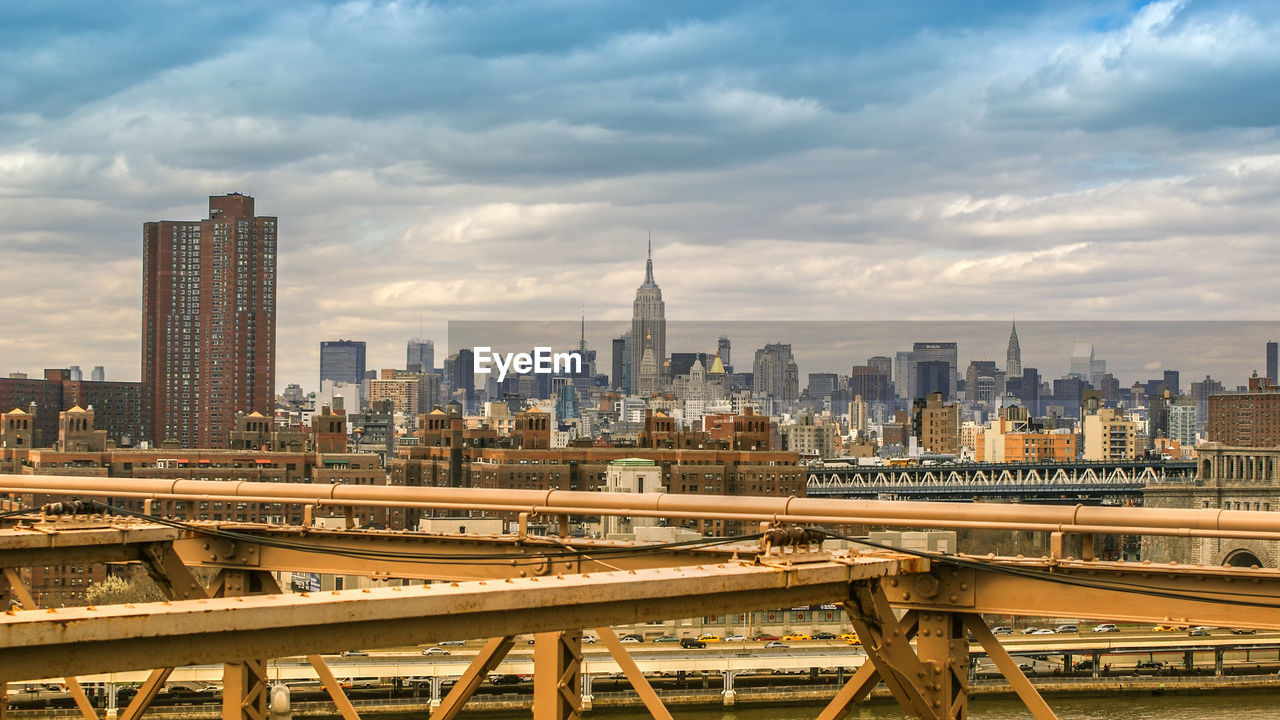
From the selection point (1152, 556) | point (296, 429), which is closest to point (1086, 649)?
point (1152, 556)

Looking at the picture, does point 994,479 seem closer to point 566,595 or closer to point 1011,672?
point 1011,672

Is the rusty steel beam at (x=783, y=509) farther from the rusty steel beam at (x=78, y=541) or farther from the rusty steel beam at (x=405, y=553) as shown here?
the rusty steel beam at (x=78, y=541)

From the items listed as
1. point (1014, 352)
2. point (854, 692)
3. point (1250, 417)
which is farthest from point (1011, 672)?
point (1014, 352)

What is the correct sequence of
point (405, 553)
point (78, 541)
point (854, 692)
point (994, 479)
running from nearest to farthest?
point (854, 692), point (78, 541), point (405, 553), point (994, 479)

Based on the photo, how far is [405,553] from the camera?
8.38 metres

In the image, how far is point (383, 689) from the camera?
41.7m

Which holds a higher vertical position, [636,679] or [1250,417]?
[1250,417]

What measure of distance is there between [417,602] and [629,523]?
139ft

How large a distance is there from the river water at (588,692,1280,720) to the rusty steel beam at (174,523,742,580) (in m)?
30.0

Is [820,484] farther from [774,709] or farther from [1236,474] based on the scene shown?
[774,709]

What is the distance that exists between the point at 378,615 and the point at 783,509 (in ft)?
8.76

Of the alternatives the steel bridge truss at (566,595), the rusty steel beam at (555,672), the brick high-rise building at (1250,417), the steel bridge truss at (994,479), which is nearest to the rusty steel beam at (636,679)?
the steel bridge truss at (566,595)

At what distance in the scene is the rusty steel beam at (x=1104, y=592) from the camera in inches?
251

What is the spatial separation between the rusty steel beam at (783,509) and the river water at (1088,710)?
2990 centimetres
